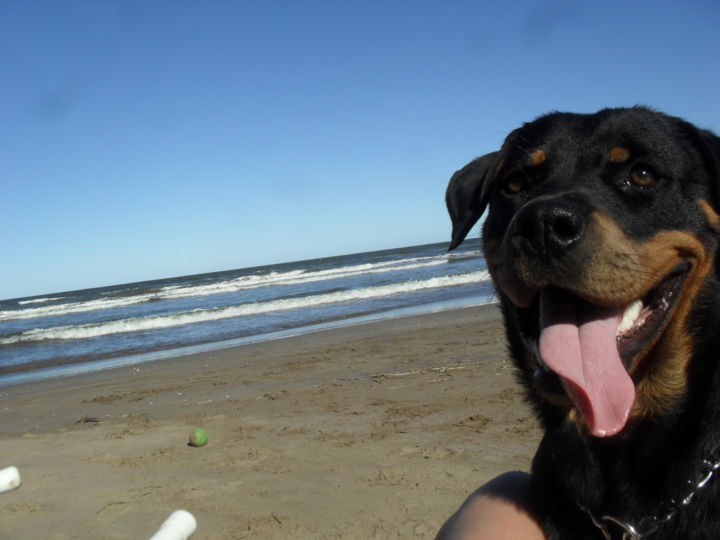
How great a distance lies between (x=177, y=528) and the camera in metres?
3.62

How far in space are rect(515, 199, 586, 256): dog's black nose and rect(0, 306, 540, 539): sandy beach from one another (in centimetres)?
217

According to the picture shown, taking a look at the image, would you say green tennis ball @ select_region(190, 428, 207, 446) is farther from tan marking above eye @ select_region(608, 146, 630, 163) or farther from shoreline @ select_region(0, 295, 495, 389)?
shoreline @ select_region(0, 295, 495, 389)

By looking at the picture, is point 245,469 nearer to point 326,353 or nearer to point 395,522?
point 395,522

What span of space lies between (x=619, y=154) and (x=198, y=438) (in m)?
4.62

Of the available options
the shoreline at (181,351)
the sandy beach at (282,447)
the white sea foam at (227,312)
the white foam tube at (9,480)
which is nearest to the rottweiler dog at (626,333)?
the sandy beach at (282,447)

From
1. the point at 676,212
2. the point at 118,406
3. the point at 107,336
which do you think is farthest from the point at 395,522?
the point at 107,336

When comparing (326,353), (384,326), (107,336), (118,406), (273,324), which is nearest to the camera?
(118,406)

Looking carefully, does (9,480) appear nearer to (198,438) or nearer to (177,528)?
(198,438)

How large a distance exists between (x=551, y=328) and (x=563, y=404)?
0.30 m

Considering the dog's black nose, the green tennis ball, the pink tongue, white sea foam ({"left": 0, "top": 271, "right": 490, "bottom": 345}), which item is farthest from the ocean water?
the dog's black nose

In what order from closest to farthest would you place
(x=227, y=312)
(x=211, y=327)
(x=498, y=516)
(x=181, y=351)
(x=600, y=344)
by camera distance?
(x=498, y=516) → (x=600, y=344) → (x=181, y=351) → (x=211, y=327) → (x=227, y=312)

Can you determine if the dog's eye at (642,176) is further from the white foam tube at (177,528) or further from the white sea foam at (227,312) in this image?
the white sea foam at (227,312)

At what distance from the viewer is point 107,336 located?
19359 millimetres

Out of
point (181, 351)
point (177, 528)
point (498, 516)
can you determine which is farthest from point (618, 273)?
point (181, 351)
